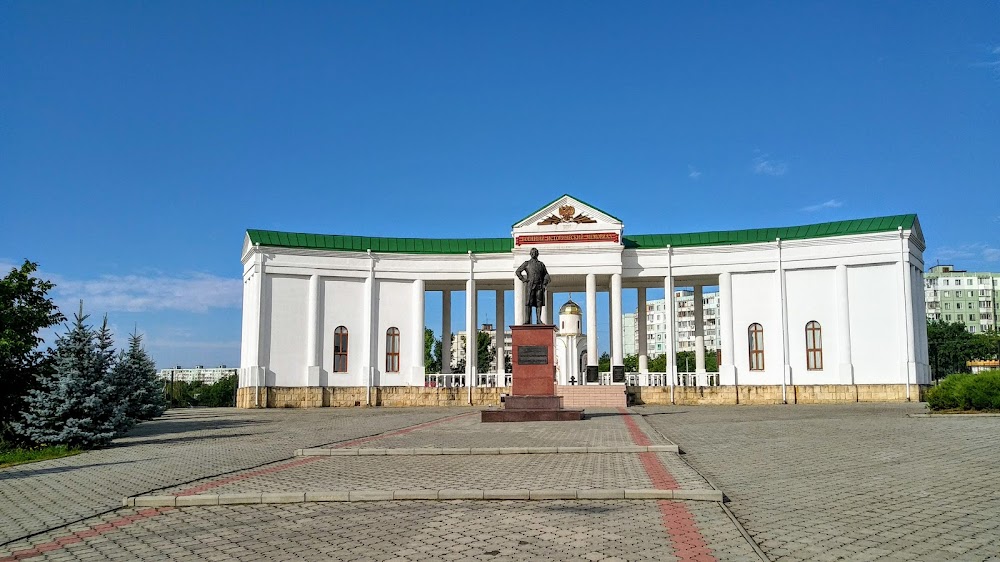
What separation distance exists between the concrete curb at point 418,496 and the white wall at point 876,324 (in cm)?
2899

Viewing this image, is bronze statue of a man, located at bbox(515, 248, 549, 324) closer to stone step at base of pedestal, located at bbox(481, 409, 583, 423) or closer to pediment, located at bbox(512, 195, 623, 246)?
stone step at base of pedestal, located at bbox(481, 409, 583, 423)

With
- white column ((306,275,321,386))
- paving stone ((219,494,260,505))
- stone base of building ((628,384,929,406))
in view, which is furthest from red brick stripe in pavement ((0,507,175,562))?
stone base of building ((628,384,929,406))

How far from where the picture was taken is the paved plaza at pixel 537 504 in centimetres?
645

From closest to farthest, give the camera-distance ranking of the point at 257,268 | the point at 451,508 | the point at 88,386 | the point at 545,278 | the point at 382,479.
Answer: the point at 451,508
the point at 382,479
the point at 88,386
the point at 545,278
the point at 257,268

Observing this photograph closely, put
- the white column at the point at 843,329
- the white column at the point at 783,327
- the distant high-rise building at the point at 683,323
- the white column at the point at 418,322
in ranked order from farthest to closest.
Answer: the distant high-rise building at the point at 683,323 < the white column at the point at 418,322 < the white column at the point at 783,327 < the white column at the point at 843,329

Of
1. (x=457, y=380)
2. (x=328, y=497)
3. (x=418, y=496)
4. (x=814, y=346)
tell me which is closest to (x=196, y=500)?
(x=328, y=497)

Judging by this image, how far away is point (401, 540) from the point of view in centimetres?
667

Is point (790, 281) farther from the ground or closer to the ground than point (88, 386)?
farther from the ground

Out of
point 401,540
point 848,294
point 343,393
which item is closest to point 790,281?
point 848,294

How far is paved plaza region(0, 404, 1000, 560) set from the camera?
6445 mm

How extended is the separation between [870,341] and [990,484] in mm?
26842

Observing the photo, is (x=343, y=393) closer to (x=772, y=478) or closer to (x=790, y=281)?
(x=790, y=281)

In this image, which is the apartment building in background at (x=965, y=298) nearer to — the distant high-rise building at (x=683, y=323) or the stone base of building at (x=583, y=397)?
the distant high-rise building at (x=683, y=323)

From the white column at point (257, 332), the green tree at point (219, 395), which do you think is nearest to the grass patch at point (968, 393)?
the white column at point (257, 332)
